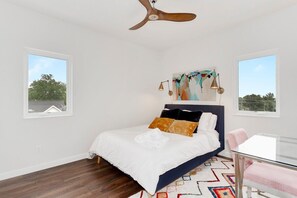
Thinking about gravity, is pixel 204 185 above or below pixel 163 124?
below

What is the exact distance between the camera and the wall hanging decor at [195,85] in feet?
11.8

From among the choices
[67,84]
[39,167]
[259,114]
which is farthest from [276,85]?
[39,167]

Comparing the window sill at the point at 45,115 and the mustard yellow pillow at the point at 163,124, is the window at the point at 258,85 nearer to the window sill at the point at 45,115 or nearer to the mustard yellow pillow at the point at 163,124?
the mustard yellow pillow at the point at 163,124

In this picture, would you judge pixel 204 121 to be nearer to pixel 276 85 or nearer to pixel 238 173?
pixel 276 85

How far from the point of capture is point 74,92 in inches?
124

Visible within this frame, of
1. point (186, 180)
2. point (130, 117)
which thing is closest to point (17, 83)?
point (130, 117)

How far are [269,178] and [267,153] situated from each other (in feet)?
0.81

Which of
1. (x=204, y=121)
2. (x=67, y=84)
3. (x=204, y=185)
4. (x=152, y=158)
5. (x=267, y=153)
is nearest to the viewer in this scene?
(x=267, y=153)

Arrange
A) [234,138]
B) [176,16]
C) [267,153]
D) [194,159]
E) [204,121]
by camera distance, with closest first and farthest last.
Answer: [267,153] → [234,138] → [176,16] → [194,159] → [204,121]

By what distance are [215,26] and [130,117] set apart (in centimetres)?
285

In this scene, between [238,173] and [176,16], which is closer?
[238,173]

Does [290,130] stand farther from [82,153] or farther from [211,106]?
[82,153]

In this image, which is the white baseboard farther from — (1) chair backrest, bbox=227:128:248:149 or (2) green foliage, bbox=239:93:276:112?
(2) green foliage, bbox=239:93:276:112

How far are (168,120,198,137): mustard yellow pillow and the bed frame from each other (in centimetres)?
46
